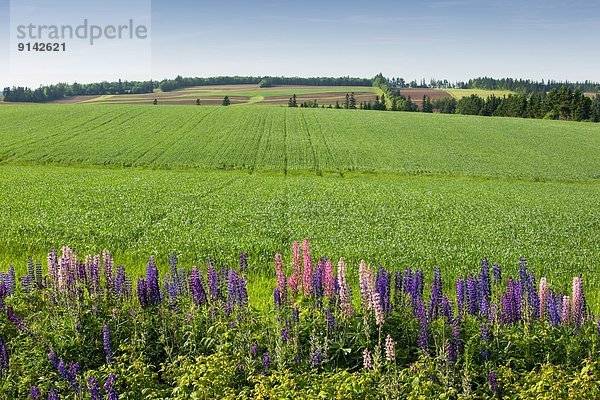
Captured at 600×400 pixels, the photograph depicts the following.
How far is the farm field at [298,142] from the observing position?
42.8 metres

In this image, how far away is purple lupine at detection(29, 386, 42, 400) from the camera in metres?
5.77

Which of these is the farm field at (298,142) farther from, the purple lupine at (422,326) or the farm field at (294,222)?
the purple lupine at (422,326)

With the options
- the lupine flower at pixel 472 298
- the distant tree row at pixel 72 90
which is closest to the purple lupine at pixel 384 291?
the lupine flower at pixel 472 298

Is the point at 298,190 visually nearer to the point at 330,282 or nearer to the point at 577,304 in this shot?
the point at 330,282

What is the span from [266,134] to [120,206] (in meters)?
35.7

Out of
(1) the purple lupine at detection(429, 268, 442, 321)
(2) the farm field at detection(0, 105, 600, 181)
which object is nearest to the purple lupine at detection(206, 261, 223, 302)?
(1) the purple lupine at detection(429, 268, 442, 321)

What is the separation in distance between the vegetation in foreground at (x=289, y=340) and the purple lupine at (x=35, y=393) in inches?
0.7

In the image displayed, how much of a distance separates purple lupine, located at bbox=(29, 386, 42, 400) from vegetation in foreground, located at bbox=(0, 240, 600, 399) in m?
0.02

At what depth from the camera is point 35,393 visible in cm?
579

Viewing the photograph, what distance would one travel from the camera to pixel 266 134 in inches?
2229

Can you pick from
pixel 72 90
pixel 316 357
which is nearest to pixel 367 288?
pixel 316 357

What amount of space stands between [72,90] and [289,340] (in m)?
153

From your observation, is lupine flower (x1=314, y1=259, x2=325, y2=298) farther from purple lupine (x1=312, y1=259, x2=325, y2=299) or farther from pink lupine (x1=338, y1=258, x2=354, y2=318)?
pink lupine (x1=338, y1=258, x2=354, y2=318)

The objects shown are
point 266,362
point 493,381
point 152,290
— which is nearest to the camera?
point 493,381
